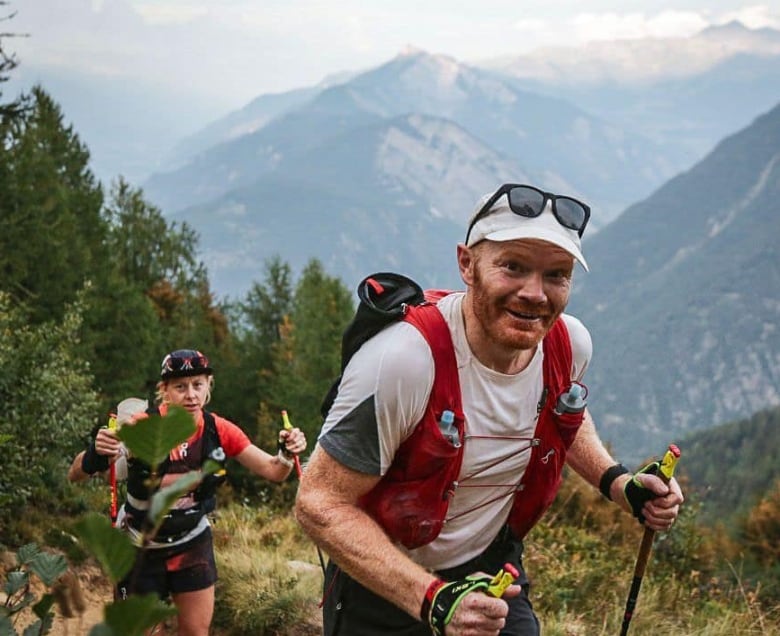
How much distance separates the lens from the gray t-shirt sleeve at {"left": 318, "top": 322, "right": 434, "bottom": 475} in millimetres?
2322

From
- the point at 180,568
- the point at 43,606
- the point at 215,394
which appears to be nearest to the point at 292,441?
the point at 180,568

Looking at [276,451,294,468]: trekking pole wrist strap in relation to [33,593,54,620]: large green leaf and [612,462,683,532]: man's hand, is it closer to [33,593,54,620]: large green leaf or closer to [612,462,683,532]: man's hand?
[612,462,683,532]: man's hand

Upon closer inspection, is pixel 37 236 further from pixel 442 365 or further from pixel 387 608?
pixel 442 365

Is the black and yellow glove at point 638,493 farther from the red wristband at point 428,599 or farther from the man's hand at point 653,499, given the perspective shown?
the red wristband at point 428,599

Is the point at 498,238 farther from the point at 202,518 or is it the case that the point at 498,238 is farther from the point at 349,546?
the point at 202,518

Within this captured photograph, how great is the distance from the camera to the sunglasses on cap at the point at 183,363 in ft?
14.5

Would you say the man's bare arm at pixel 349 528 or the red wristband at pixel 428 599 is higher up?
the man's bare arm at pixel 349 528

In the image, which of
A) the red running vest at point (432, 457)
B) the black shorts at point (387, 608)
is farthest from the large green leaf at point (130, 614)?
the black shorts at point (387, 608)

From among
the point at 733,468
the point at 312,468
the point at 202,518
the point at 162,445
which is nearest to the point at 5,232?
the point at 202,518

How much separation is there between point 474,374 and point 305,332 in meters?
34.7

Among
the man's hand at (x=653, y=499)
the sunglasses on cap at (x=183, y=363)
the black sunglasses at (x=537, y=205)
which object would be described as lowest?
the man's hand at (x=653, y=499)

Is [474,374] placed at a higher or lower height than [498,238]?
lower

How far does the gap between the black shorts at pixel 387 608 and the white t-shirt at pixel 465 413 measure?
0.21 feet

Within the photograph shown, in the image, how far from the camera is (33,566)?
1074 millimetres
